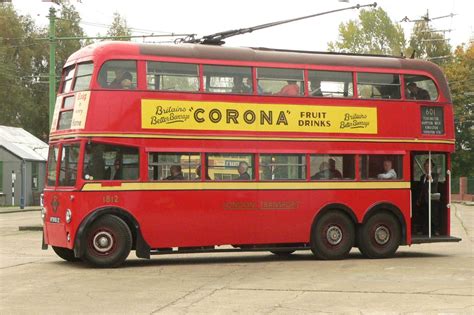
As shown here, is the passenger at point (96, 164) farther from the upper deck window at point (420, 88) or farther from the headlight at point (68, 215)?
the upper deck window at point (420, 88)

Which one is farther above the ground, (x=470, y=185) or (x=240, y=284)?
(x=470, y=185)

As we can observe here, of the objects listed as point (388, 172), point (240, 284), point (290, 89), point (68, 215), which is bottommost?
point (240, 284)

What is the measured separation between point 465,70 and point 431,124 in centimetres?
6015

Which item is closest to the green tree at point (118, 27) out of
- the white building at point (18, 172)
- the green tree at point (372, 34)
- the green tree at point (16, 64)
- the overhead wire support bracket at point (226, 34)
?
the green tree at point (16, 64)

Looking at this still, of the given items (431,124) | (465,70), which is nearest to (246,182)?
(431,124)

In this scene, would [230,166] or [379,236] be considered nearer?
[230,166]

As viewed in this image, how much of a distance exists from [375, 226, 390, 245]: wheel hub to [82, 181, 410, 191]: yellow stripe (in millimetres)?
825

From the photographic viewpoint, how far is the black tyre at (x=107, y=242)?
17.9 metres

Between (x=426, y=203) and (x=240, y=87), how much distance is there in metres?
4.82

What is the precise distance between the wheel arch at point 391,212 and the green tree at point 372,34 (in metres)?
70.3

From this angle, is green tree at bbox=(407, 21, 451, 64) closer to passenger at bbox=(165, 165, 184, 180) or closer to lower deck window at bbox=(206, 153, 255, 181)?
lower deck window at bbox=(206, 153, 255, 181)

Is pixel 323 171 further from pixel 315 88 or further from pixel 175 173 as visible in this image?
pixel 175 173

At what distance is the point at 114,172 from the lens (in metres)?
18.2

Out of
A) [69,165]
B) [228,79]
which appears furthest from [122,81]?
[228,79]
